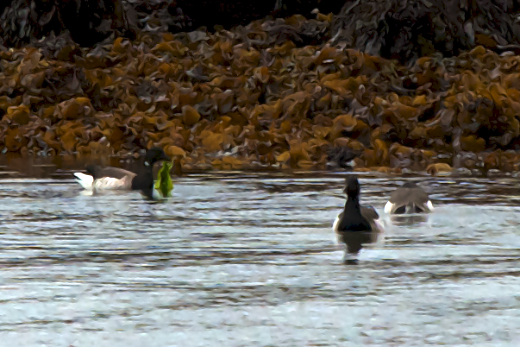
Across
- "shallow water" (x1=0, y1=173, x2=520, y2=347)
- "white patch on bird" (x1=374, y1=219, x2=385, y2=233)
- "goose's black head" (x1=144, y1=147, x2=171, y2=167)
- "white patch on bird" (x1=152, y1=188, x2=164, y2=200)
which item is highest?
"goose's black head" (x1=144, y1=147, x2=171, y2=167)

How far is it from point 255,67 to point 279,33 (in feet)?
8.03

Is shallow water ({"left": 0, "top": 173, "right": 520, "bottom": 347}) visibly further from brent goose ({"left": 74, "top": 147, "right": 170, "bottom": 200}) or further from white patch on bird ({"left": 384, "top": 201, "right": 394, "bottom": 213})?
brent goose ({"left": 74, "top": 147, "right": 170, "bottom": 200})

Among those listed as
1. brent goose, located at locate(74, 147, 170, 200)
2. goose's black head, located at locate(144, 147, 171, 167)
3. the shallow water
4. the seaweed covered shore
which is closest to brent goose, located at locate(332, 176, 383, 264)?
the shallow water

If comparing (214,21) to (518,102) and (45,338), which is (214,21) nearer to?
(518,102)

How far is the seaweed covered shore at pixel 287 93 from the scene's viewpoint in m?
20.1

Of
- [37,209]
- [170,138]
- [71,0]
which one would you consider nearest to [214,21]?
[71,0]

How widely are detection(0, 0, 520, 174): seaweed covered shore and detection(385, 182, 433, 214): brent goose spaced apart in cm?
469

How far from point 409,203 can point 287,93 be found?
10.0m

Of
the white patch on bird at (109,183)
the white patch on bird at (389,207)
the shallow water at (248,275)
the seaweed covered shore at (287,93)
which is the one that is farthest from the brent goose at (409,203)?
the seaweed covered shore at (287,93)

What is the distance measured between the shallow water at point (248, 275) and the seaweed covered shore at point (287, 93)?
5255mm

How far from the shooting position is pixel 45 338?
23.8 ft

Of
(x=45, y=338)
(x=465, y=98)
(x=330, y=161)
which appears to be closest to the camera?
(x=45, y=338)

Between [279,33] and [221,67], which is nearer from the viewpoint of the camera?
[221,67]

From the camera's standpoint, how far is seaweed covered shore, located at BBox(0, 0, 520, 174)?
792 inches
